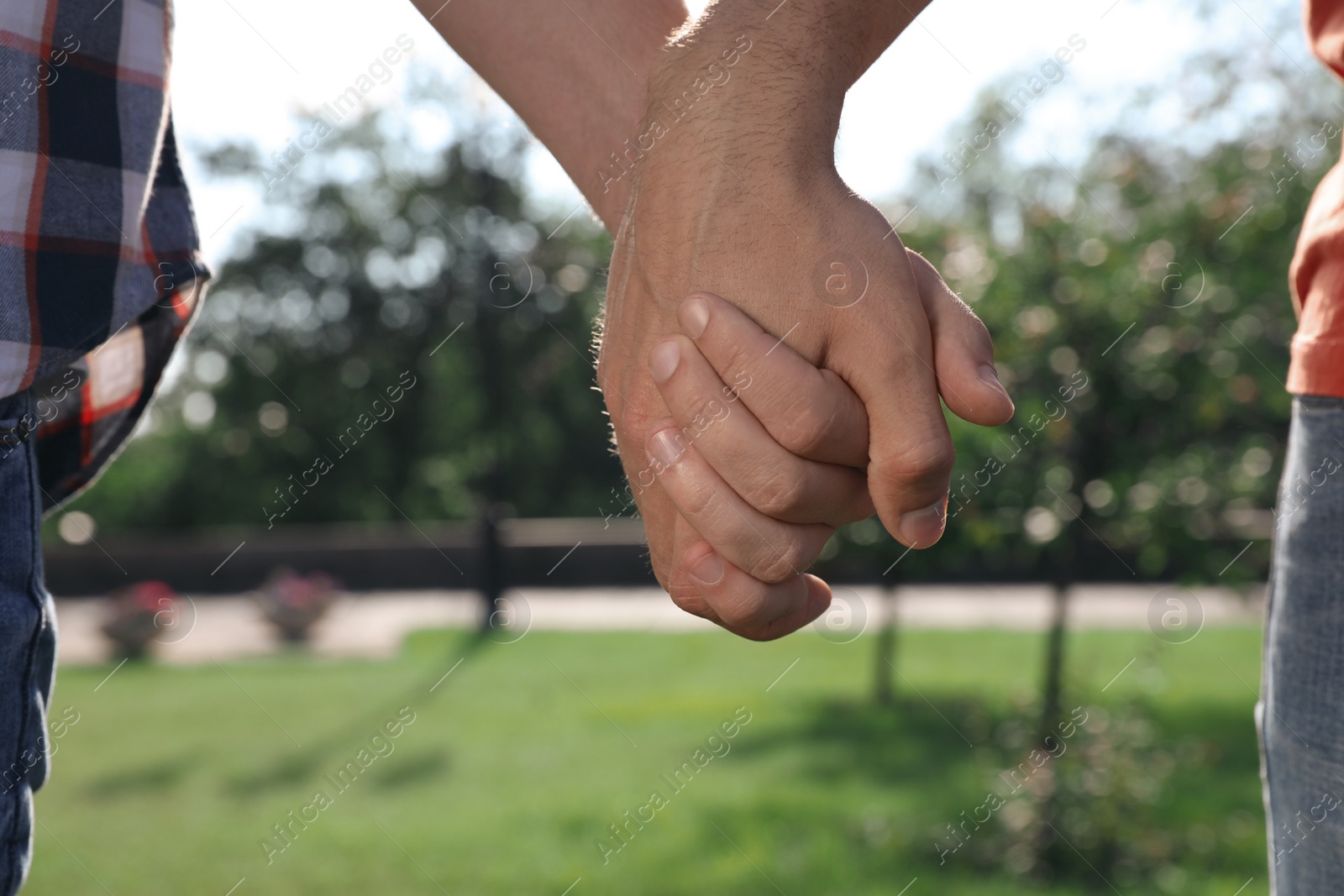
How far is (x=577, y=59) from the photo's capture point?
1.39 meters

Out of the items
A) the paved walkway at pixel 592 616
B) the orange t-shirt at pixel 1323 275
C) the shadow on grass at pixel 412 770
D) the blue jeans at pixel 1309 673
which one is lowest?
the paved walkway at pixel 592 616

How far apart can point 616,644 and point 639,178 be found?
8.59m

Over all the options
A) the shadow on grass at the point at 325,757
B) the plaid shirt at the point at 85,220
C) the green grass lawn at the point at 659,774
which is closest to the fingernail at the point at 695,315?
the plaid shirt at the point at 85,220

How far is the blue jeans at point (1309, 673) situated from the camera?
3.63 feet

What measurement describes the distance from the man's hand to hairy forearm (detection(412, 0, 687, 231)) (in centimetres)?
24

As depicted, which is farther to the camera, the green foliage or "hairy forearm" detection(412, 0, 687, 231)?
the green foliage

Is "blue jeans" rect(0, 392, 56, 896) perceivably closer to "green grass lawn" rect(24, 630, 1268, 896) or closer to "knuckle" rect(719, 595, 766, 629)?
"knuckle" rect(719, 595, 766, 629)

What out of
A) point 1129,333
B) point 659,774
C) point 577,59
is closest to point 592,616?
point 659,774

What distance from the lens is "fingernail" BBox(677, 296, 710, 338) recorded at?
3.58 feet

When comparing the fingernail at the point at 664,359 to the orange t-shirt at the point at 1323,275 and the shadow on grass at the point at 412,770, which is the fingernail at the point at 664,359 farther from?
the shadow on grass at the point at 412,770

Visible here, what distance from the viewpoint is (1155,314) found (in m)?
4.36

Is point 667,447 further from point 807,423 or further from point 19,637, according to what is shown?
point 19,637

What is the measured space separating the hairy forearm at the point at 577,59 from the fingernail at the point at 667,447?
0.36m

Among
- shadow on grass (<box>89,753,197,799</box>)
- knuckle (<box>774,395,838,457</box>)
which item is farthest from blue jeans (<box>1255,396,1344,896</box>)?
shadow on grass (<box>89,753,197,799</box>)
